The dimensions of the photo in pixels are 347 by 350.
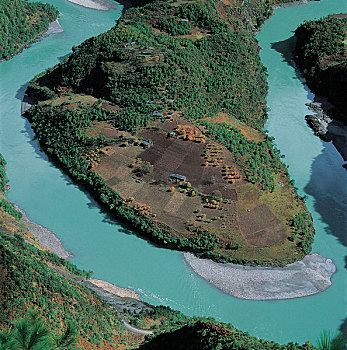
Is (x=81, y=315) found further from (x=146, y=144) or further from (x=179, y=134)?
(x=179, y=134)

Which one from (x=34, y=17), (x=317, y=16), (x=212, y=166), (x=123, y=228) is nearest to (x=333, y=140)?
(x=212, y=166)

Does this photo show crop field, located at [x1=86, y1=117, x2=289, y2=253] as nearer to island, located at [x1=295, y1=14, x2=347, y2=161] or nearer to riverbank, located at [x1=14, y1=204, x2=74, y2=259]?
riverbank, located at [x1=14, y1=204, x2=74, y2=259]

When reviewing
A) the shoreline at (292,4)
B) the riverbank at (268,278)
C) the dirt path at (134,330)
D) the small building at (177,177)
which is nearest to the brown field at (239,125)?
the small building at (177,177)

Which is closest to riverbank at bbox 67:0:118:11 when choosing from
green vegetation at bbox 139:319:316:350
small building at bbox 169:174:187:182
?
small building at bbox 169:174:187:182

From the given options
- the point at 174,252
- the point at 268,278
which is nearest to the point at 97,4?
the point at 174,252

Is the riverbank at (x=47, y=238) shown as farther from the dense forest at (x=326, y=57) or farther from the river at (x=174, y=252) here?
the dense forest at (x=326, y=57)

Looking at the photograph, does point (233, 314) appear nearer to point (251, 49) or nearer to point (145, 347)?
point (145, 347)
